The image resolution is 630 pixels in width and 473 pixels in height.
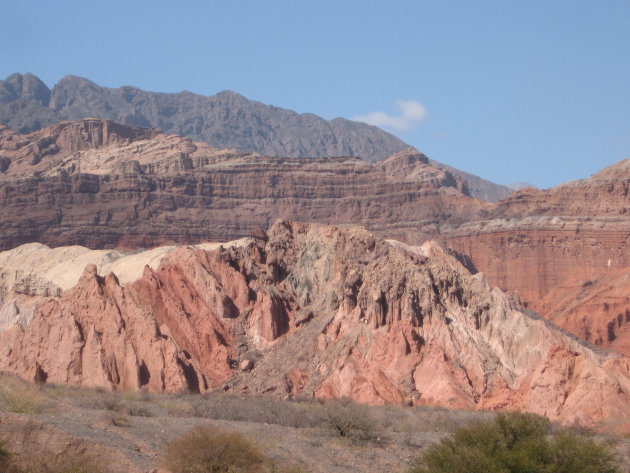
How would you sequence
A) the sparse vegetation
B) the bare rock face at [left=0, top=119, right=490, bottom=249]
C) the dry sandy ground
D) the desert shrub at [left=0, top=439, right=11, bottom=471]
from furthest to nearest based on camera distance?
the bare rock face at [left=0, top=119, right=490, bottom=249] → the dry sandy ground → the sparse vegetation → the desert shrub at [left=0, top=439, right=11, bottom=471]

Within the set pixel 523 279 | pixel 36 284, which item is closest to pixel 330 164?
pixel 523 279

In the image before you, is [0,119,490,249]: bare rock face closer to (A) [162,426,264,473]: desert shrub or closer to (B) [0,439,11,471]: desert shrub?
(A) [162,426,264,473]: desert shrub

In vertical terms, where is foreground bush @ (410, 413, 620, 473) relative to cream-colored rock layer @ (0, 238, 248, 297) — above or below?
below

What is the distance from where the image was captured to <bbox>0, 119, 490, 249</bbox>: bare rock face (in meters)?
Answer: 147

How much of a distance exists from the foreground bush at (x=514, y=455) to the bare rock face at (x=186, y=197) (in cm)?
10763

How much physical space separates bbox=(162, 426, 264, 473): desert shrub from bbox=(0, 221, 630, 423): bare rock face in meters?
20.2

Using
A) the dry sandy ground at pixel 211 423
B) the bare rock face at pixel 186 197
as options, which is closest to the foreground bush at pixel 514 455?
the dry sandy ground at pixel 211 423

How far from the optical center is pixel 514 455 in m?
34.9

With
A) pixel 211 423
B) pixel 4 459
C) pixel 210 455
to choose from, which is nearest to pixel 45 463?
pixel 4 459

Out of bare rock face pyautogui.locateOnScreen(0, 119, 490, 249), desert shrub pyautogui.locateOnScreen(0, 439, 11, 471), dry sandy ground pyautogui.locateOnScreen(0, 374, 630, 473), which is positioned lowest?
dry sandy ground pyautogui.locateOnScreen(0, 374, 630, 473)

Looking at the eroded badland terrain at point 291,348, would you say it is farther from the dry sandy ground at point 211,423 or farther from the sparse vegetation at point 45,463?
the sparse vegetation at point 45,463

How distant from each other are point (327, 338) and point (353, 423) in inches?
755

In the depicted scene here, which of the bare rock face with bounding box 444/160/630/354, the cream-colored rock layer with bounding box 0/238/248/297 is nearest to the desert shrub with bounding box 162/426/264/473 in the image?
the cream-colored rock layer with bounding box 0/238/248/297

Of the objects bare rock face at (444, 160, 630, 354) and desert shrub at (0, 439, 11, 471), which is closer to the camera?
desert shrub at (0, 439, 11, 471)
